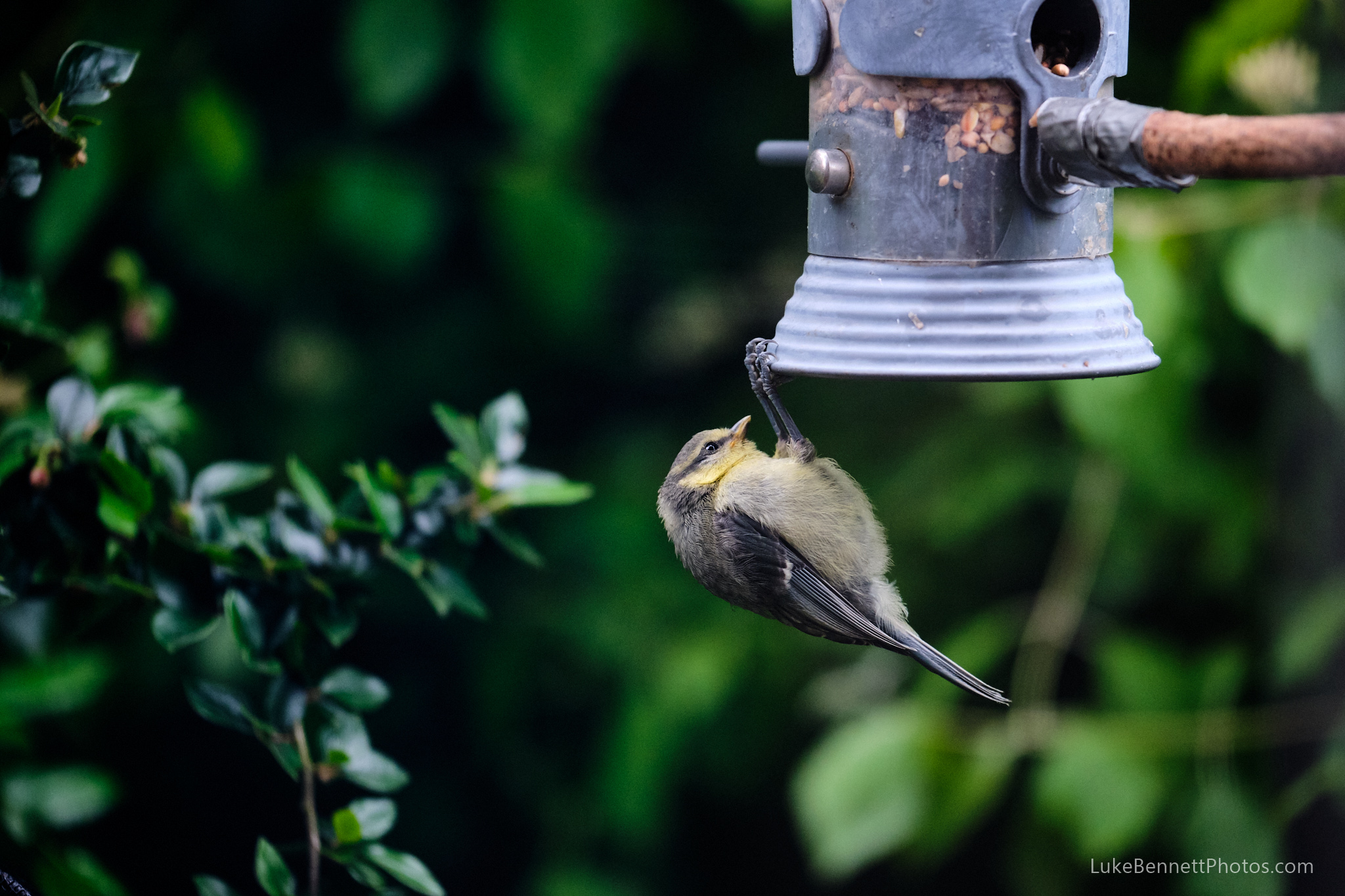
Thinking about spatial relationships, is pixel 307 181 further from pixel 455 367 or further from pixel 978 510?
pixel 978 510

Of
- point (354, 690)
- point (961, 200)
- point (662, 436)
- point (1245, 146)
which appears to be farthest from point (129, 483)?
point (662, 436)

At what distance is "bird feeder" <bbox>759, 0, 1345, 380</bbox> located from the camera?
2.24m

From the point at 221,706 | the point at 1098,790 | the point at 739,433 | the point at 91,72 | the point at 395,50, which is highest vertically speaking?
the point at 91,72

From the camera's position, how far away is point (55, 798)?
2.36 metres

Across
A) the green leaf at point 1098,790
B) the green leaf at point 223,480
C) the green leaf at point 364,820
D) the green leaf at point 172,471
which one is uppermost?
the green leaf at point 172,471

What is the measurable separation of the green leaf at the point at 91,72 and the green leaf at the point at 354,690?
929mm

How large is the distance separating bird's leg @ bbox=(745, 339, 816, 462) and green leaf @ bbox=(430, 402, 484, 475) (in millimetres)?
558

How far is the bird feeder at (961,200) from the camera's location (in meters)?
2.24

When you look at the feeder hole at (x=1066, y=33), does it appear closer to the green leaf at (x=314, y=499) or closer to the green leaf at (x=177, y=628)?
the green leaf at (x=314, y=499)

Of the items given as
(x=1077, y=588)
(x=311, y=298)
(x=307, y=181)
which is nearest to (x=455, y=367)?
(x=311, y=298)

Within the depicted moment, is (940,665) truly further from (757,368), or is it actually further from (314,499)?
(314,499)

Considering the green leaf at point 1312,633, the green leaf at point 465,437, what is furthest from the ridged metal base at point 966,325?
the green leaf at point 1312,633

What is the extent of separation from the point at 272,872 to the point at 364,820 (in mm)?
159

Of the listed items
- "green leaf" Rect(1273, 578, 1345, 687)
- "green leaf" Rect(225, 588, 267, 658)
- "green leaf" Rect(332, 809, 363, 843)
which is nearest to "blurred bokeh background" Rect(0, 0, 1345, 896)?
"green leaf" Rect(1273, 578, 1345, 687)
